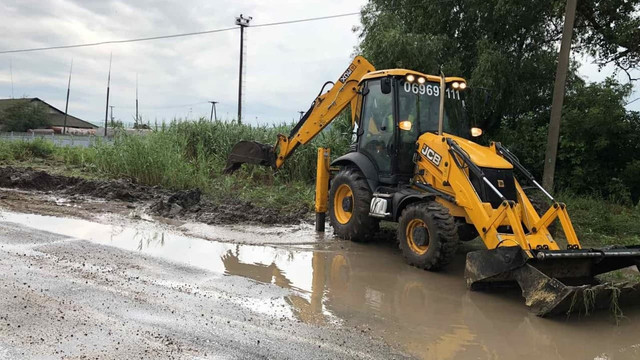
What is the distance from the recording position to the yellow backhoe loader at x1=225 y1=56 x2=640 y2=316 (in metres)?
5.23

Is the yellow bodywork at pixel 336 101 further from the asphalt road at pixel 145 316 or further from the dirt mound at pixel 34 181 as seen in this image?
the dirt mound at pixel 34 181

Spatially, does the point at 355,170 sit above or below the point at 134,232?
above

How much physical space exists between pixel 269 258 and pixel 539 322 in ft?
11.8

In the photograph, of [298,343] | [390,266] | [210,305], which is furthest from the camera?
[390,266]

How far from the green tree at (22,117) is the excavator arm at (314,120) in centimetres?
5451

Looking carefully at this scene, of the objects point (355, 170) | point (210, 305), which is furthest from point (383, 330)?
point (355, 170)

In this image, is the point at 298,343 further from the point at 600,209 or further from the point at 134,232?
the point at 600,209

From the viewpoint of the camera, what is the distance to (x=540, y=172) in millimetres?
13188

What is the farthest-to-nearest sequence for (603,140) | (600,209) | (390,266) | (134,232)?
(603,140) < (600,209) < (134,232) < (390,266)

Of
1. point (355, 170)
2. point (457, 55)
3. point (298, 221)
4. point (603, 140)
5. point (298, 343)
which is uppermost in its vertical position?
point (457, 55)

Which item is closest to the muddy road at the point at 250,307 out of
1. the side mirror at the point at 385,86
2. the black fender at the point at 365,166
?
the black fender at the point at 365,166

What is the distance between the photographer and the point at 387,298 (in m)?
5.51

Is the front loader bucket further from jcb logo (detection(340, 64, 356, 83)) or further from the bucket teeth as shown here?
the bucket teeth

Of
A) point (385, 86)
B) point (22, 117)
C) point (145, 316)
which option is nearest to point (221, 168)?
point (385, 86)
